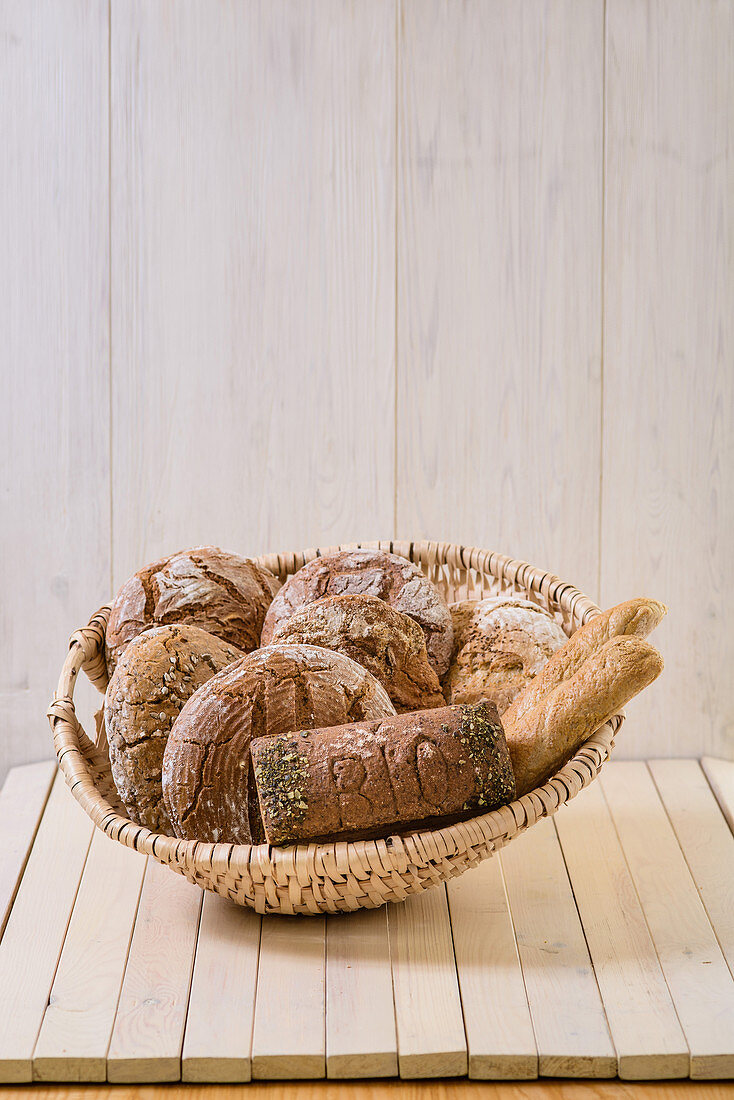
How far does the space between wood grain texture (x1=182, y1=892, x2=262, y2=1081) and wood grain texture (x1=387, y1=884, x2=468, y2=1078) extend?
139mm

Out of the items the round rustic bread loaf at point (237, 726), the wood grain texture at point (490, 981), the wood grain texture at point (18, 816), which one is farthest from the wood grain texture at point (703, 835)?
the wood grain texture at point (18, 816)

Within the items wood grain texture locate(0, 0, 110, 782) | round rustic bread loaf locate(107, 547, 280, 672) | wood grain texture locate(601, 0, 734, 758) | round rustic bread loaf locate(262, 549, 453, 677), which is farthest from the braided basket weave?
wood grain texture locate(601, 0, 734, 758)

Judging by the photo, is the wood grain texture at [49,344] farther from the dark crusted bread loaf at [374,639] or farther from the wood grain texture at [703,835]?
the wood grain texture at [703,835]

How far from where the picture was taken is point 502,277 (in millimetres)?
1749

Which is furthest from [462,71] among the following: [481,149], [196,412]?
[196,412]

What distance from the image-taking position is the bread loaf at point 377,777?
3.34ft

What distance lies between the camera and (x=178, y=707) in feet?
3.78

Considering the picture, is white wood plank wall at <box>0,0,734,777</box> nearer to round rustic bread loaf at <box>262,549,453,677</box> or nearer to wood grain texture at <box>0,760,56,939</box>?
wood grain texture at <box>0,760,56,939</box>

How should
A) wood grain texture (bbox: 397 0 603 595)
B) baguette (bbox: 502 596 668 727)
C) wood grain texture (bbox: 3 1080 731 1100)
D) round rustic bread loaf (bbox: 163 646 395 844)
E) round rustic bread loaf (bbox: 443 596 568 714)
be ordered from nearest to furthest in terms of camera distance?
1. wood grain texture (bbox: 3 1080 731 1100)
2. round rustic bread loaf (bbox: 163 646 395 844)
3. baguette (bbox: 502 596 668 727)
4. round rustic bread loaf (bbox: 443 596 568 714)
5. wood grain texture (bbox: 397 0 603 595)

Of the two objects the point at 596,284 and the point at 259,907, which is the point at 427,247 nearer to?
the point at 596,284

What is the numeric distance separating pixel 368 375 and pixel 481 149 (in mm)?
384

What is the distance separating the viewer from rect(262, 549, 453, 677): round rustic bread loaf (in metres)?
1.34

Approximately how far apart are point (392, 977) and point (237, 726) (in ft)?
0.93

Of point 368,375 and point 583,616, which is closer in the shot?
point 583,616
